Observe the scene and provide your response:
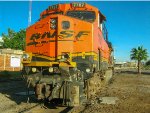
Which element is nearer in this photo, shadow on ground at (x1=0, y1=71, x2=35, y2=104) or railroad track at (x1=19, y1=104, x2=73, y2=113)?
railroad track at (x1=19, y1=104, x2=73, y2=113)

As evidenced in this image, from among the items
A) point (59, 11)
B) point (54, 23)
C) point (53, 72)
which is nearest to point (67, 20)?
point (54, 23)

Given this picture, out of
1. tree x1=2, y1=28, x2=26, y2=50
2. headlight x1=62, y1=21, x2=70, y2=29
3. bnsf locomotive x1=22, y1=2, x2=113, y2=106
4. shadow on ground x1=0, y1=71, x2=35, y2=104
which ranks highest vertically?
tree x1=2, y1=28, x2=26, y2=50

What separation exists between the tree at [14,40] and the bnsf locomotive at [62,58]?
136 ft

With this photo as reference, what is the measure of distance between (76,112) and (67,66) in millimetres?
1778

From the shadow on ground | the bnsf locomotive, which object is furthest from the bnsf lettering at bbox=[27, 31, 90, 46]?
the shadow on ground

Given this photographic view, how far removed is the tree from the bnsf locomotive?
41348 millimetres

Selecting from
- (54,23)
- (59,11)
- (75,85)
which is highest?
(59,11)

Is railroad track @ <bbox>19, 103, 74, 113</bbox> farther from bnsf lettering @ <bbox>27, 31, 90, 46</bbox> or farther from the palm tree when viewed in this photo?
the palm tree

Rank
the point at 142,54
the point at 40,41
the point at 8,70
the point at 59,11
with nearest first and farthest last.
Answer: the point at 40,41
the point at 59,11
the point at 8,70
the point at 142,54

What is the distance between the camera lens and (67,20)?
1092 centimetres

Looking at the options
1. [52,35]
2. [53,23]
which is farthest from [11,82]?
[53,23]

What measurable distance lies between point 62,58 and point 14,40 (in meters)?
44.1

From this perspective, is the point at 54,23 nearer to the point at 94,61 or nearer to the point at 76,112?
the point at 94,61

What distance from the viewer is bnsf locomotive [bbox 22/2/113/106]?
10047 millimetres
